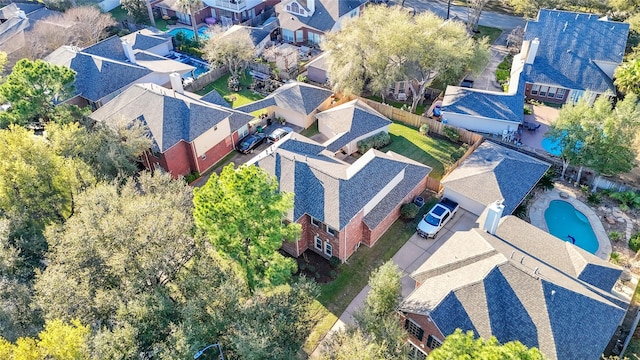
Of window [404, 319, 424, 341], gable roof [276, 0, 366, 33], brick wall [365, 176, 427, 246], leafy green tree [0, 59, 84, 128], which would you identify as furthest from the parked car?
window [404, 319, 424, 341]

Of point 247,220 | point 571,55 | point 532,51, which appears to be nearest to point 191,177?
point 247,220

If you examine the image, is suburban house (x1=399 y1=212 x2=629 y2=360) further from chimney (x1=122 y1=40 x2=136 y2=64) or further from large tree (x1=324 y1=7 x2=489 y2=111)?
chimney (x1=122 y1=40 x2=136 y2=64)

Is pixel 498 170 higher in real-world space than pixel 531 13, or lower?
lower

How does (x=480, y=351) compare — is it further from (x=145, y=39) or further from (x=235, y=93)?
(x=145, y=39)

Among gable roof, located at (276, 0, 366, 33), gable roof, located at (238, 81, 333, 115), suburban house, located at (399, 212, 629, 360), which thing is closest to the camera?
suburban house, located at (399, 212, 629, 360)

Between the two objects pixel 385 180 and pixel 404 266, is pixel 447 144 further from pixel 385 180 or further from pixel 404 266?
pixel 404 266

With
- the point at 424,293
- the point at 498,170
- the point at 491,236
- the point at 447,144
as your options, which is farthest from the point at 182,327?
the point at 447,144
